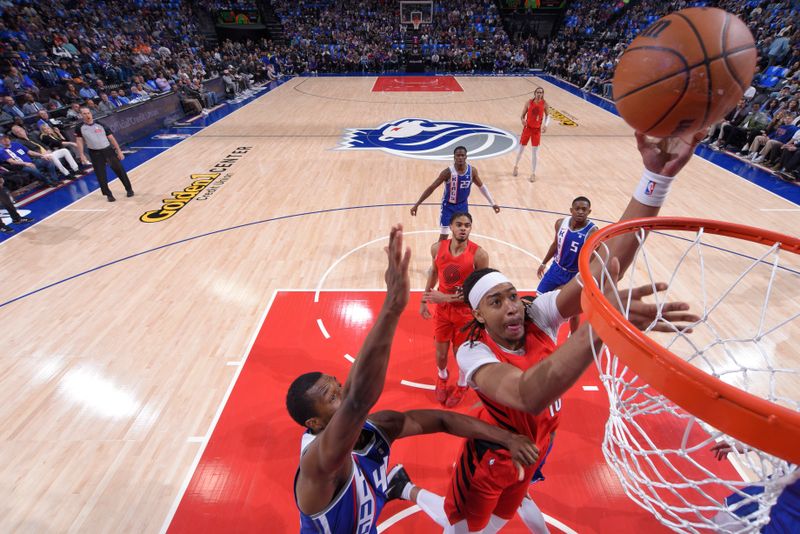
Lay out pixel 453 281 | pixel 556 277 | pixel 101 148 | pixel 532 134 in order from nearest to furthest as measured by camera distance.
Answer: pixel 453 281 → pixel 556 277 → pixel 101 148 → pixel 532 134

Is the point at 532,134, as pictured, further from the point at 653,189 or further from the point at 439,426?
the point at 439,426

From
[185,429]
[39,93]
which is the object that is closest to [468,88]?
[39,93]

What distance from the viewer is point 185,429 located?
12.1ft

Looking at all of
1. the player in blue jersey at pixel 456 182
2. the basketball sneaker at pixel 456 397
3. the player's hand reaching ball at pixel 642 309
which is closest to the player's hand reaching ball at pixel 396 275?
the player's hand reaching ball at pixel 642 309

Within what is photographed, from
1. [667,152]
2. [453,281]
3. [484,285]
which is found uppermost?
[667,152]

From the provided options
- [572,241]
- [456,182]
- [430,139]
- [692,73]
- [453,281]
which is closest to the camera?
[692,73]

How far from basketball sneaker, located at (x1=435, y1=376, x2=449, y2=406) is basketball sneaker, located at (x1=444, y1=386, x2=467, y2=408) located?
5 cm

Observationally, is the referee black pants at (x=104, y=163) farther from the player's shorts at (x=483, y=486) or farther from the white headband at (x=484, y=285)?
the player's shorts at (x=483, y=486)

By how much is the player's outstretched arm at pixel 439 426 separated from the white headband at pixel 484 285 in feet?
1.89

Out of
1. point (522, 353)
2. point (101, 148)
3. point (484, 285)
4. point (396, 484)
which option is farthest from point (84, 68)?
point (522, 353)

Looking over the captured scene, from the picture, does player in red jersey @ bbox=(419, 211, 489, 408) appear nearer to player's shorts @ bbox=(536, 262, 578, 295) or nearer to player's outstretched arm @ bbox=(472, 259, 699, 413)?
player's shorts @ bbox=(536, 262, 578, 295)

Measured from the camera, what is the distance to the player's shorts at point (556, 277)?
4184 mm

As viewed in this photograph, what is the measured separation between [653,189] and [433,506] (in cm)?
226

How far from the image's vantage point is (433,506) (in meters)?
2.71
